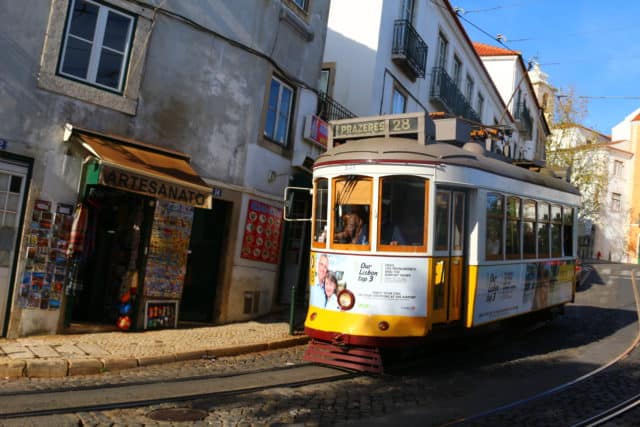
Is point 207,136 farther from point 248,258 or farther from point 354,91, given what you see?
point 354,91

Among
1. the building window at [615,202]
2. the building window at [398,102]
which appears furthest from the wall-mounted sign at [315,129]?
the building window at [615,202]

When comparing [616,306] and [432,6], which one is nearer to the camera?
[616,306]

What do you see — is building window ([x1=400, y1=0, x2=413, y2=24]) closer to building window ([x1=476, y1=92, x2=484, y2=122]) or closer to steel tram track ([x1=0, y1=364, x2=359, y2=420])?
building window ([x1=476, y1=92, x2=484, y2=122])

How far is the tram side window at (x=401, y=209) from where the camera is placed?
745 cm

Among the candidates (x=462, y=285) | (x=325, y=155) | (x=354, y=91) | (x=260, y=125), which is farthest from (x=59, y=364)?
(x=354, y=91)

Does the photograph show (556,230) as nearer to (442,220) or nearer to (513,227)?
(513,227)

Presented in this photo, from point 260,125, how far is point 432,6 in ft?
33.6

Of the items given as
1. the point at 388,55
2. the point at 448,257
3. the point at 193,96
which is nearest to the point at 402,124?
the point at 448,257

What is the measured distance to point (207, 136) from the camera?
10.3 m

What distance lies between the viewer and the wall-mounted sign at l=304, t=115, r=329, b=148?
41.7 ft

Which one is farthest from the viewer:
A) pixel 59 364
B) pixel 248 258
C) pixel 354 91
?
pixel 354 91

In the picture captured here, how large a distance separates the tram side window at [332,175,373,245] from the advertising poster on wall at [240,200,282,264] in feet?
11.8

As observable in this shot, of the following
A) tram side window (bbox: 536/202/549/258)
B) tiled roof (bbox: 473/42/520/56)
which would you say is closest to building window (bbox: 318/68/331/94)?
tram side window (bbox: 536/202/549/258)

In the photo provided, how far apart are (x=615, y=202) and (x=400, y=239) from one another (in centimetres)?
4839
